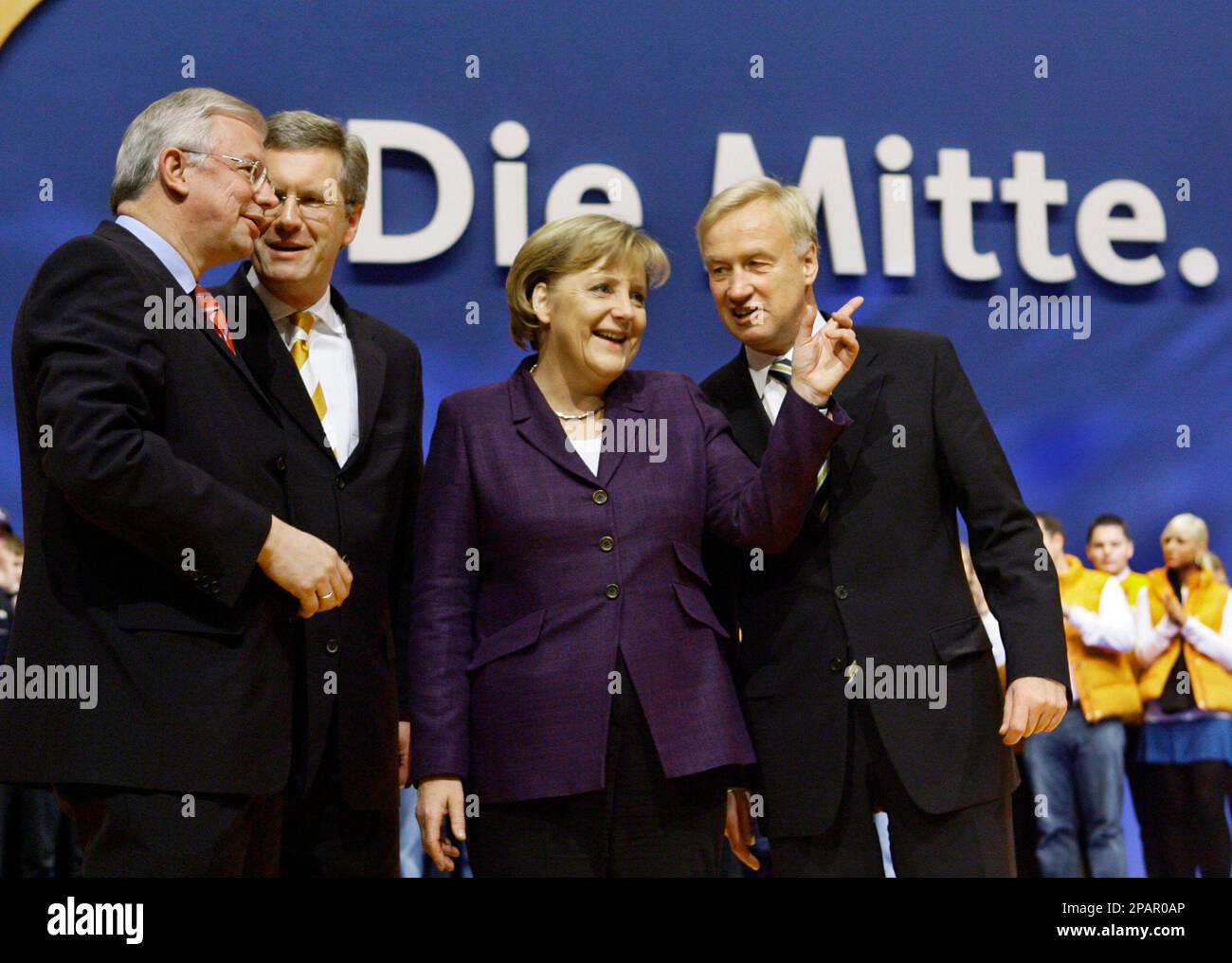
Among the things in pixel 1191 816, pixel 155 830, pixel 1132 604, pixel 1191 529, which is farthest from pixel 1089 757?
pixel 155 830

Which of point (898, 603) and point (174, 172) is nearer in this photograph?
point (174, 172)

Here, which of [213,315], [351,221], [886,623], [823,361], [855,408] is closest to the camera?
[213,315]

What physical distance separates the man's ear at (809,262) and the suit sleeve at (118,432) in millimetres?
1292

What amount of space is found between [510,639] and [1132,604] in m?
4.15

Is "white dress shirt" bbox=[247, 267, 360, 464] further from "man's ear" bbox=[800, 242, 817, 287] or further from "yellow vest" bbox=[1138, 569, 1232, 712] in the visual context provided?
"yellow vest" bbox=[1138, 569, 1232, 712]

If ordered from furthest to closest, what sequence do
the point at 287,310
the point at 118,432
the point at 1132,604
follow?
the point at 1132,604 → the point at 287,310 → the point at 118,432

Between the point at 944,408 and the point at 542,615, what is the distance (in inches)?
37.3

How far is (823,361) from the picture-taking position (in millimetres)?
2646

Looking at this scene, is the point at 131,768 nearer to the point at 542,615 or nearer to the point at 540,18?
the point at 542,615

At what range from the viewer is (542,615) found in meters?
2.60

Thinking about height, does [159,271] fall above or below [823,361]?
above

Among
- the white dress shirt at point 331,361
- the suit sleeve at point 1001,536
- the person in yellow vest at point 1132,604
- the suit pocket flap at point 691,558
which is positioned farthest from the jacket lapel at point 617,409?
the person in yellow vest at point 1132,604

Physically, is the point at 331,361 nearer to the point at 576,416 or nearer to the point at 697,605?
the point at 576,416

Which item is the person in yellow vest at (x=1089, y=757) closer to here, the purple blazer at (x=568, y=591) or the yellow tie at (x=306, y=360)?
the purple blazer at (x=568, y=591)
